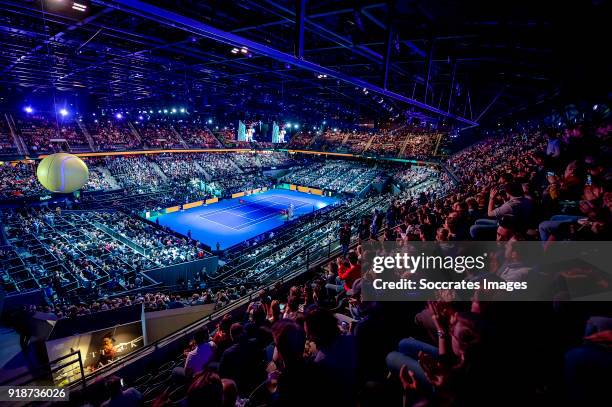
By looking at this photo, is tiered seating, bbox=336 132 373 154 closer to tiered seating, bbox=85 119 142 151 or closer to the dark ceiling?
tiered seating, bbox=85 119 142 151

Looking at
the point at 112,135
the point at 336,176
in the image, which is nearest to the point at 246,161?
the point at 336,176

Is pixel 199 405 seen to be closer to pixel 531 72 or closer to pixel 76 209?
pixel 531 72

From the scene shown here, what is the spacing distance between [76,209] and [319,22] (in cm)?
2402

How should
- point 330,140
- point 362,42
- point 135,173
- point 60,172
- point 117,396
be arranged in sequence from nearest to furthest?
point 117,396, point 60,172, point 362,42, point 135,173, point 330,140

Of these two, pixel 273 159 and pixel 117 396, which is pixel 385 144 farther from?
pixel 117 396

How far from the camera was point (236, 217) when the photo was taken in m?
27.6

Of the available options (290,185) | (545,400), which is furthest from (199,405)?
(290,185)

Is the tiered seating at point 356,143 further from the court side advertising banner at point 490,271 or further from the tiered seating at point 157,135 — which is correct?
the court side advertising banner at point 490,271

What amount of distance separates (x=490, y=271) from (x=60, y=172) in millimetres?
6287

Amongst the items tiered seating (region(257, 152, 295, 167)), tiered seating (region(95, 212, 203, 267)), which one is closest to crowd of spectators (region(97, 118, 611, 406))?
tiered seating (region(95, 212, 203, 267))

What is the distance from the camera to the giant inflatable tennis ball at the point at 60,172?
458cm

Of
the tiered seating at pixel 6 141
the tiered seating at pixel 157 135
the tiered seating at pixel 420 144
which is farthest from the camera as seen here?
the tiered seating at pixel 157 135

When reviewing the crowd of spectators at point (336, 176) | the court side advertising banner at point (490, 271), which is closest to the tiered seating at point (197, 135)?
the crowd of spectators at point (336, 176)

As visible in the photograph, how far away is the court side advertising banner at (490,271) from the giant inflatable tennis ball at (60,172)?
485 cm
